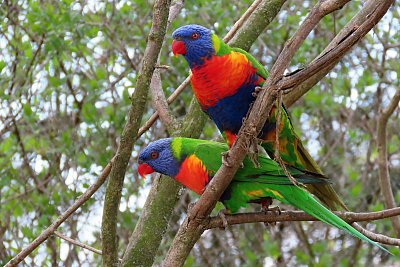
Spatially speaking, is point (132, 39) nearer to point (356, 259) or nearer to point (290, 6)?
point (290, 6)

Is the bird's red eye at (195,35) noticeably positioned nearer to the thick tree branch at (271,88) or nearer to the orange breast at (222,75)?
the orange breast at (222,75)

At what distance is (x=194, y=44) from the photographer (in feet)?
8.04

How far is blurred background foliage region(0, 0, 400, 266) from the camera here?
406 centimetres

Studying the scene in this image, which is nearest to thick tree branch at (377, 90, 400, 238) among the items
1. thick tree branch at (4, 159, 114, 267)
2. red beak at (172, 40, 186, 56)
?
red beak at (172, 40, 186, 56)

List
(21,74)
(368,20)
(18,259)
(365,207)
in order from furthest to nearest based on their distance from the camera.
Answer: (365,207) < (21,74) < (18,259) < (368,20)

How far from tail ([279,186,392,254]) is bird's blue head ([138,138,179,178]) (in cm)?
47

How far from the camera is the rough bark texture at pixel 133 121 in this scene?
1923mm

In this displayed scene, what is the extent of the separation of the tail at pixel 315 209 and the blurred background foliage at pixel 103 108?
194cm

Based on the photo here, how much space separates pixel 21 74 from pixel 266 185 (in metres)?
2.48

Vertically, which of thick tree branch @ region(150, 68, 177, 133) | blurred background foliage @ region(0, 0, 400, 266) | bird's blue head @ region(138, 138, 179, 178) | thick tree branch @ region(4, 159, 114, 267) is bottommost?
thick tree branch @ region(4, 159, 114, 267)

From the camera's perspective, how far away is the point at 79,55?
4375 mm

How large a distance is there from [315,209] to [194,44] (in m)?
0.83

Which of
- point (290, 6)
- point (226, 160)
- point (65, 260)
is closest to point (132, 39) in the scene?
point (290, 6)

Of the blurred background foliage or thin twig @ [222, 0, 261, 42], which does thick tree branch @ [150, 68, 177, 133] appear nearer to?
thin twig @ [222, 0, 261, 42]
